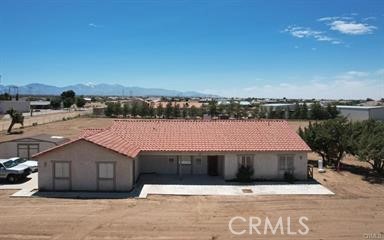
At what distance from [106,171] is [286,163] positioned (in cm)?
1144

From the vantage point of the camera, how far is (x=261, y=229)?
16.9m

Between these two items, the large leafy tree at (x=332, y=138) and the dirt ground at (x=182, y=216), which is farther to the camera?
the large leafy tree at (x=332, y=138)

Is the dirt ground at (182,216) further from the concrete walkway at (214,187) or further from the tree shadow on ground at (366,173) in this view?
the tree shadow on ground at (366,173)

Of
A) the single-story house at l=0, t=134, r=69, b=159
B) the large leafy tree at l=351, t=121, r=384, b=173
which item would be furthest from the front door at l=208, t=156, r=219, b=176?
the single-story house at l=0, t=134, r=69, b=159

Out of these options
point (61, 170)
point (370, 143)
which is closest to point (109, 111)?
point (61, 170)

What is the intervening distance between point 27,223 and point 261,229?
388 inches

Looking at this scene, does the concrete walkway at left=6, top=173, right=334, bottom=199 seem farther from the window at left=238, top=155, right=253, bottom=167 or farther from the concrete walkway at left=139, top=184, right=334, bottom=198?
the window at left=238, top=155, right=253, bottom=167

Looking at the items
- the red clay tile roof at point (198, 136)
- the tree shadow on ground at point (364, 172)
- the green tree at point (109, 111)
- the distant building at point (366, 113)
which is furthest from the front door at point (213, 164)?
the green tree at point (109, 111)

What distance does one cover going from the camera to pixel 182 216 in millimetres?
18750

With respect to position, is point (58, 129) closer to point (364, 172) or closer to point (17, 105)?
point (364, 172)

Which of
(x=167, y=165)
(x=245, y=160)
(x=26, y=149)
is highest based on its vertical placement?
(x=26, y=149)

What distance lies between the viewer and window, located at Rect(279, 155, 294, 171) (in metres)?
26.7

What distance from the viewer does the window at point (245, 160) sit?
87.1 ft

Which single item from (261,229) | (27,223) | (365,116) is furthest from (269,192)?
(365,116)
